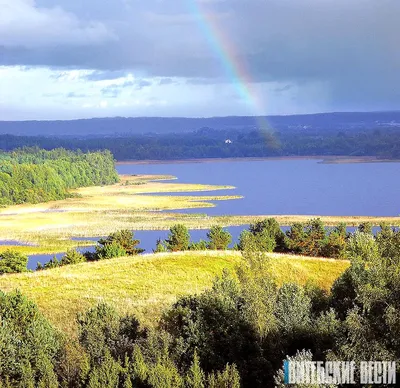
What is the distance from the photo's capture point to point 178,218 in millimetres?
100375

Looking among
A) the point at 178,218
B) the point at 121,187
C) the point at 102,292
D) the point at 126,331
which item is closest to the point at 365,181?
the point at 121,187

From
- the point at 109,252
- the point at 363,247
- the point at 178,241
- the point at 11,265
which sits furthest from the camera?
the point at 178,241

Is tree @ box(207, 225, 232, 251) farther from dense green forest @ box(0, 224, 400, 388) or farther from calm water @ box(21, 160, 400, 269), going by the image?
dense green forest @ box(0, 224, 400, 388)

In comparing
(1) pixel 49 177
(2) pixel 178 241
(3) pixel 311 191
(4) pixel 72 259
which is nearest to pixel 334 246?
(2) pixel 178 241

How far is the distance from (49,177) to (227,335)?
122 m

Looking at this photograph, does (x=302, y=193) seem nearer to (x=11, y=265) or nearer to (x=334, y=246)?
(x=334, y=246)

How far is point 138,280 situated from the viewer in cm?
4466

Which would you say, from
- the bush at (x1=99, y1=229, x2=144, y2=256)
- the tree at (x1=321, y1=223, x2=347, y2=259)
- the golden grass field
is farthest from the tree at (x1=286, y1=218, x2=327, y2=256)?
the golden grass field

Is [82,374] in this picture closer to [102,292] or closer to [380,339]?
[380,339]

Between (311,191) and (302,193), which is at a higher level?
(311,191)

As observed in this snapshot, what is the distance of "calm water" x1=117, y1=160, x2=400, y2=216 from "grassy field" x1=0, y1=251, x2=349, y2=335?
5575cm

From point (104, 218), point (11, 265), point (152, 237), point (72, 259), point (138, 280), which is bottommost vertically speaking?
point (152, 237)

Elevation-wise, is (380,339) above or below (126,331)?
above

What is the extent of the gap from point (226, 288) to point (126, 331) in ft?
16.3
